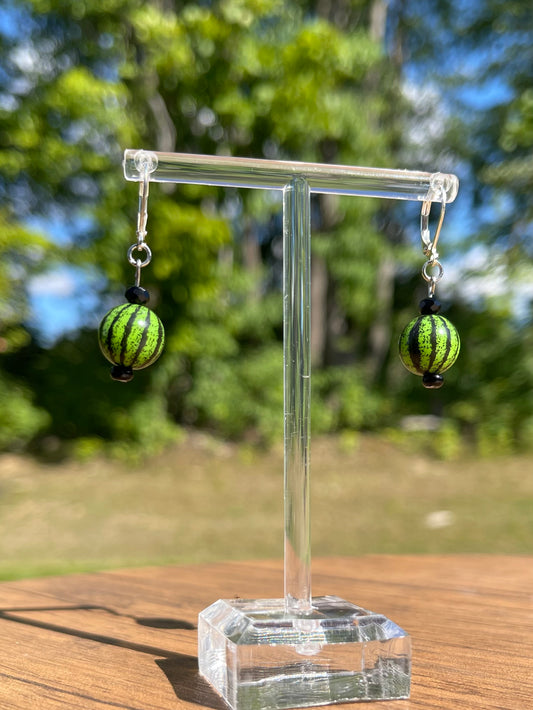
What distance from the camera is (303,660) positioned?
2.97 feet

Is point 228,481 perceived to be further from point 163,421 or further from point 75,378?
point 75,378

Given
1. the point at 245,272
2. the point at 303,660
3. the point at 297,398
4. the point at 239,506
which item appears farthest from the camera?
the point at 245,272

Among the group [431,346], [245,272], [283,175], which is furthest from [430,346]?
[245,272]

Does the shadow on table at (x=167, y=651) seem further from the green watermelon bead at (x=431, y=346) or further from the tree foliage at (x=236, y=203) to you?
the tree foliage at (x=236, y=203)

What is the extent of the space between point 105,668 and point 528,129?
709 centimetres

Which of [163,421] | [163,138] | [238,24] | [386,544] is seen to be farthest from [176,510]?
[238,24]

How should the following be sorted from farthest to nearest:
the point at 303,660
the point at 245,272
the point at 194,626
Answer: the point at 245,272 → the point at 194,626 → the point at 303,660

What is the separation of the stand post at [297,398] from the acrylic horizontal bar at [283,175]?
3 cm

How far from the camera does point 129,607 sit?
128cm

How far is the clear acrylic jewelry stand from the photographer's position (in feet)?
2.92

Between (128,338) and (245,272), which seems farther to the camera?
(245,272)

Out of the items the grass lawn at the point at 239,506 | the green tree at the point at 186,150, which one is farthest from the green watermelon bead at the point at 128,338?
the green tree at the point at 186,150

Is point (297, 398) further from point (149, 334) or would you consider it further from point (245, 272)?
point (245, 272)

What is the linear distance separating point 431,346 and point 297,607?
407mm
